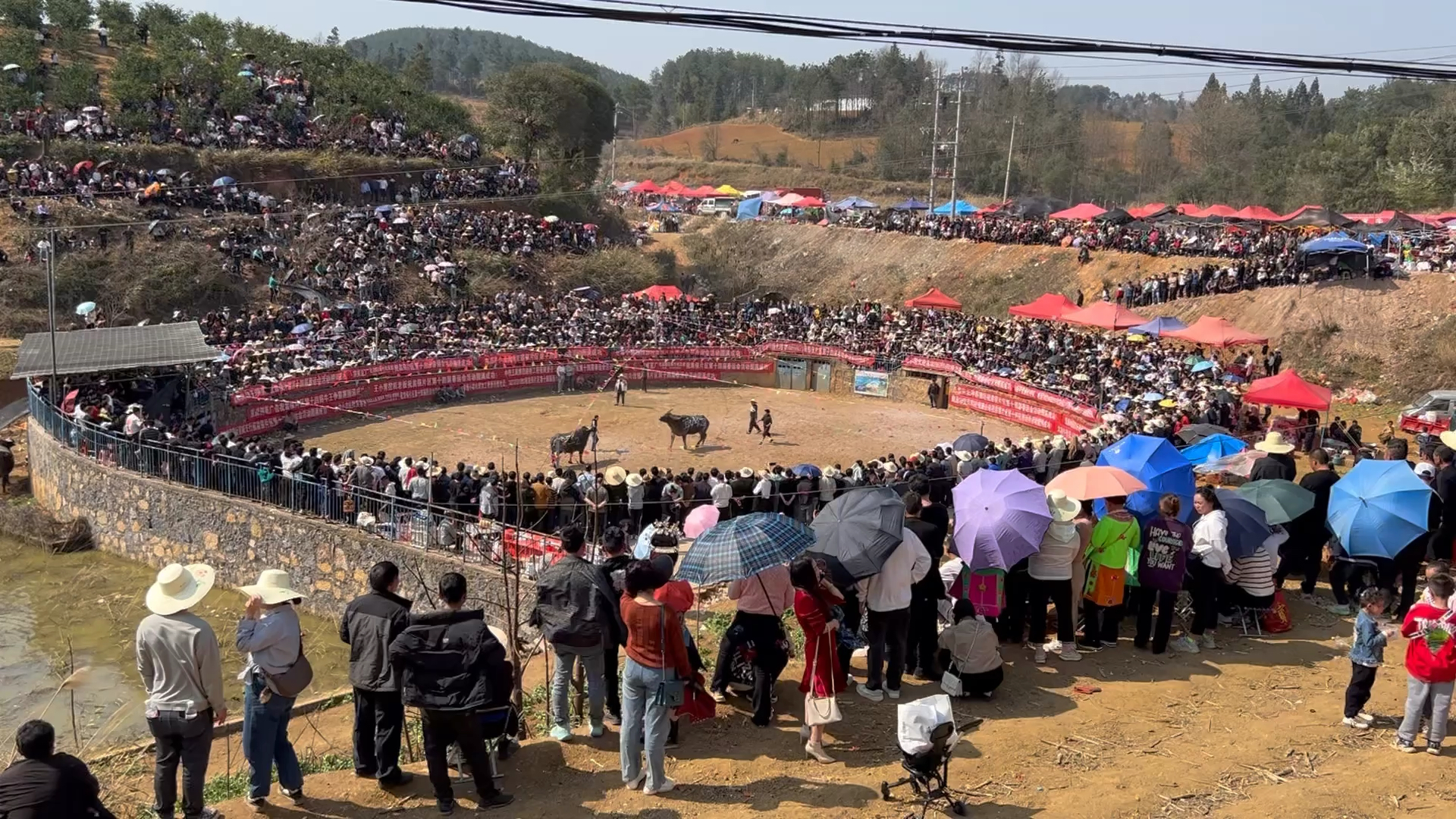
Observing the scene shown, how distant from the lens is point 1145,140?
10812 cm

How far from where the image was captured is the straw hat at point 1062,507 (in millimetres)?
10094

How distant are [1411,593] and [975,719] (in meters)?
6.07

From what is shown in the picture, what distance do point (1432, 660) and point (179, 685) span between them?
888 cm

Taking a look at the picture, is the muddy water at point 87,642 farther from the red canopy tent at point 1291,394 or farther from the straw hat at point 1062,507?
the red canopy tent at point 1291,394

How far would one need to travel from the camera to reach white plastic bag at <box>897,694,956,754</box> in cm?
727

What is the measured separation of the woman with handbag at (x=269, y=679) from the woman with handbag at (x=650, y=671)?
2.20m

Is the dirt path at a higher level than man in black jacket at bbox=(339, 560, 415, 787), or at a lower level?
lower

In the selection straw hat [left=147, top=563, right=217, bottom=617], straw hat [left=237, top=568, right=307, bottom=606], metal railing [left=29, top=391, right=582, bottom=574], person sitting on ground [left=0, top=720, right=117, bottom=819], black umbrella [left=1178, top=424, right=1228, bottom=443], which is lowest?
metal railing [left=29, top=391, right=582, bottom=574]

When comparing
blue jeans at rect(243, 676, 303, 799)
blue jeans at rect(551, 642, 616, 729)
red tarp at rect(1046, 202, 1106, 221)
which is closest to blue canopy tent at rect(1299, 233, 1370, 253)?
red tarp at rect(1046, 202, 1106, 221)

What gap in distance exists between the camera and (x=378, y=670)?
7641 mm

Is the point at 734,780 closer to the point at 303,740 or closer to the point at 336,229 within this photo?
the point at 303,740

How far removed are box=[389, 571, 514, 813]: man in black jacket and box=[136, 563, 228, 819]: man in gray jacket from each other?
119 centimetres

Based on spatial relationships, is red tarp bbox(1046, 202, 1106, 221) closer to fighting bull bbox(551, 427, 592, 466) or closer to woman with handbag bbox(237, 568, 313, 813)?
fighting bull bbox(551, 427, 592, 466)

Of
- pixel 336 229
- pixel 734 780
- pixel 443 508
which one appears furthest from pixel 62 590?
pixel 336 229
